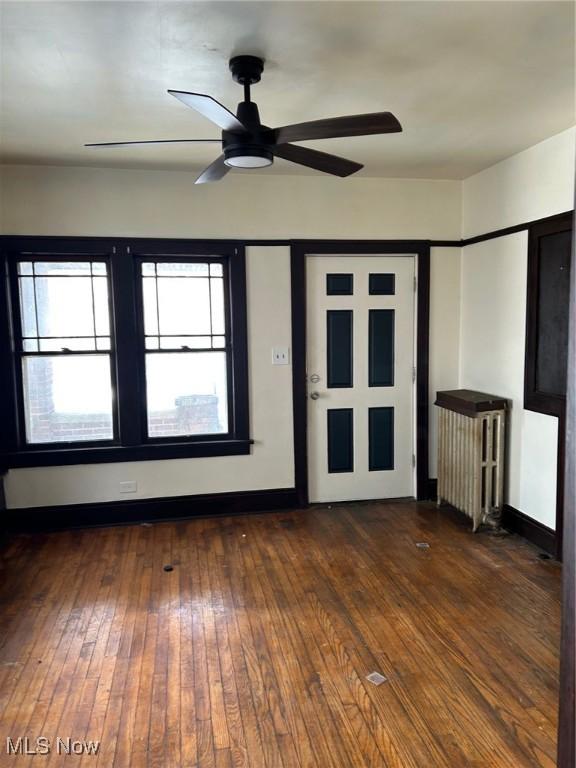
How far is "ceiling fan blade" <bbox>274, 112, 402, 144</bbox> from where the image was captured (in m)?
2.02

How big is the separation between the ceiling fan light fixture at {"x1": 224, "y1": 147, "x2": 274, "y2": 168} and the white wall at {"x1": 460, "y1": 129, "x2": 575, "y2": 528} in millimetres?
1986

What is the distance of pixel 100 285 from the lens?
396 cm

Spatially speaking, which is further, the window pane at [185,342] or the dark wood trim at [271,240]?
the window pane at [185,342]

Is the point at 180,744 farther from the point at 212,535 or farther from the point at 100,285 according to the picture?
the point at 100,285

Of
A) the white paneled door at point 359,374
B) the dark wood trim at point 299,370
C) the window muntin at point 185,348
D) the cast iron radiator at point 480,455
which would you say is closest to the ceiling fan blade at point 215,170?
the window muntin at point 185,348

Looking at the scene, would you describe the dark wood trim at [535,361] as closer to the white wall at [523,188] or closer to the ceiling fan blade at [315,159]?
the white wall at [523,188]

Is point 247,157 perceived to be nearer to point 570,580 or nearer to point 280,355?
point 570,580

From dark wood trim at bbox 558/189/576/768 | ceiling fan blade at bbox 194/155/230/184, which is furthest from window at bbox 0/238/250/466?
dark wood trim at bbox 558/189/576/768

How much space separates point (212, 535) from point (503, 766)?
243cm

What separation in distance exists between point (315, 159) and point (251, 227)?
172 centimetres

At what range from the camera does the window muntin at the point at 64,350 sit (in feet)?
12.8

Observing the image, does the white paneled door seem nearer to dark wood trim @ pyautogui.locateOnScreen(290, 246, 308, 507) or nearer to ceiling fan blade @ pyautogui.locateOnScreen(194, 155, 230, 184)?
dark wood trim @ pyautogui.locateOnScreen(290, 246, 308, 507)

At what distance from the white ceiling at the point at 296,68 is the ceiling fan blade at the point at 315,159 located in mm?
360

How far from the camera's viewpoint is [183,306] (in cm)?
410
